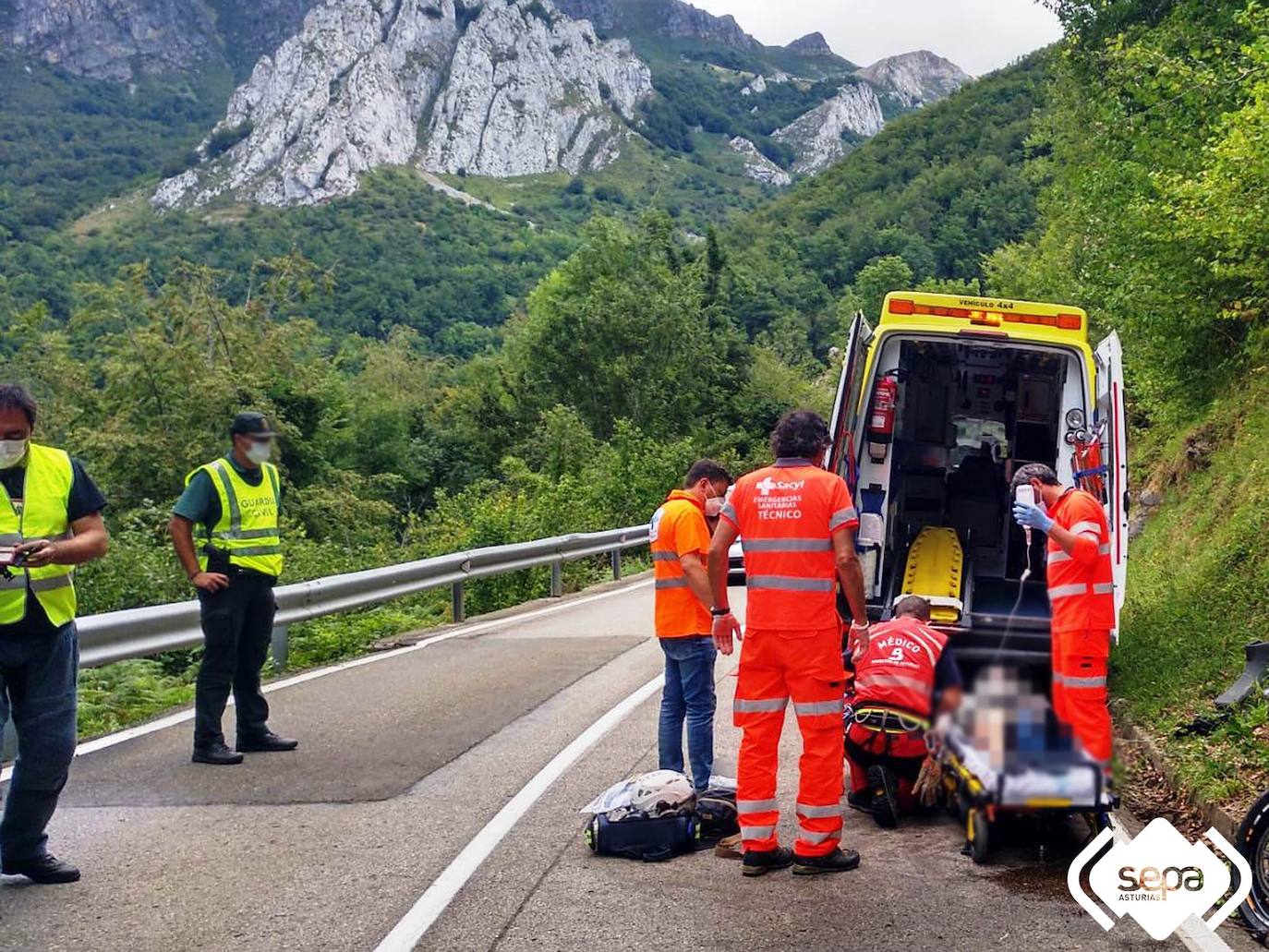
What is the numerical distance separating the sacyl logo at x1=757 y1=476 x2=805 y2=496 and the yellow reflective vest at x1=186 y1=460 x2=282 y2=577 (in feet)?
12.0

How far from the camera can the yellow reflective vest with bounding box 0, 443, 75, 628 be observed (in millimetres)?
5488

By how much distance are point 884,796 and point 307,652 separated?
8.42 metres

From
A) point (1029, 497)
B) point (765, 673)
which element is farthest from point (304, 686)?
point (1029, 497)

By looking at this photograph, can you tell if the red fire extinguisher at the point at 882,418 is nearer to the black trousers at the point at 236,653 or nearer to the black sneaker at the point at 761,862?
the black trousers at the point at 236,653

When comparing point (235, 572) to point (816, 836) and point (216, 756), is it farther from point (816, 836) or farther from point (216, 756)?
point (816, 836)

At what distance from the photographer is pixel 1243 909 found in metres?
5.06

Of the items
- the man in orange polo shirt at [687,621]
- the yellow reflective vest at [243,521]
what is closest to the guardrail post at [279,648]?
the yellow reflective vest at [243,521]

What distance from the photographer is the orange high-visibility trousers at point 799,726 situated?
5391 mm

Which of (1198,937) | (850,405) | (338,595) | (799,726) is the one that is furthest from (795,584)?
(338,595)

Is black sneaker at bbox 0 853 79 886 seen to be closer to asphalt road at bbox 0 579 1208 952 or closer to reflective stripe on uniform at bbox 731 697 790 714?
asphalt road at bbox 0 579 1208 952

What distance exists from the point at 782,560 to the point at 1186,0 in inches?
751

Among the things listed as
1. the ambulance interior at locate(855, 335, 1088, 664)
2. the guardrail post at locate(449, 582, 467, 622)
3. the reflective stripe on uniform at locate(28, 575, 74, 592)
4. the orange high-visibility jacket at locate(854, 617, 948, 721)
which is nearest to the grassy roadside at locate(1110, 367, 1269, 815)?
the ambulance interior at locate(855, 335, 1088, 664)

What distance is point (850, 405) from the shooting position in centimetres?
944

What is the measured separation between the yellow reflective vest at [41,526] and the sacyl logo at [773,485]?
9.47 ft
